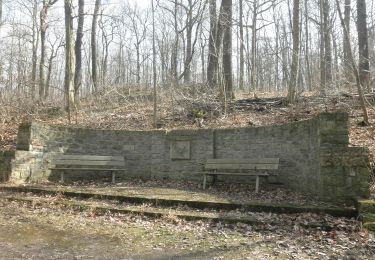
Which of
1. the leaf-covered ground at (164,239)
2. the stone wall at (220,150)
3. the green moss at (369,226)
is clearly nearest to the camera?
the leaf-covered ground at (164,239)

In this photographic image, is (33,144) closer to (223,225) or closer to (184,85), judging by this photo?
(223,225)

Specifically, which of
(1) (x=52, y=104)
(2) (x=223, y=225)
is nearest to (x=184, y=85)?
(1) (x=52, y=104)

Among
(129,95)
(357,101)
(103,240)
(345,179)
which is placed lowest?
(103,240)

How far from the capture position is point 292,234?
18.6 ft

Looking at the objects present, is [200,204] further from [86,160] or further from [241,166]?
[86,160]

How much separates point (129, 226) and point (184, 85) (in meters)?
11.6

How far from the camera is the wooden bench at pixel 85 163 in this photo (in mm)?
10367

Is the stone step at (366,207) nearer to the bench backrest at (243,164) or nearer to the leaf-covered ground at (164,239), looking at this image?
the leaf-covered ground at (164,239)

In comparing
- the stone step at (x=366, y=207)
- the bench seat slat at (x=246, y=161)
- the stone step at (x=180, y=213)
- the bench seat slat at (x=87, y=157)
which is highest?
the bench seat slat at (x=87, y=157)

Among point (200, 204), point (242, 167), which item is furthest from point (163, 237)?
point (242, 167)

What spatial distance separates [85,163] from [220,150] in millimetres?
4115

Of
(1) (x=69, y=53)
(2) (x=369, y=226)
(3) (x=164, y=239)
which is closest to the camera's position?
(3) (x=164, y=239)

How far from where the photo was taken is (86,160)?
34.9 ft

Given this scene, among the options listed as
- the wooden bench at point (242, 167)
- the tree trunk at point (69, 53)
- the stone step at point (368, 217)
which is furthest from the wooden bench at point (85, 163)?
the stone step at point (368, 217)
